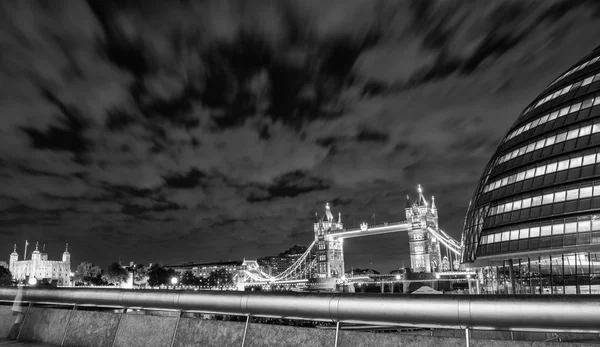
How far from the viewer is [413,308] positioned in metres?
5.06

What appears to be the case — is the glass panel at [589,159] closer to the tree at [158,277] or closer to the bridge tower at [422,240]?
the bridge tower at [422,240]

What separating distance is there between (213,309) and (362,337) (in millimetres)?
2502

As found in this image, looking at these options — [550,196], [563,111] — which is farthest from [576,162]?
[563,111]

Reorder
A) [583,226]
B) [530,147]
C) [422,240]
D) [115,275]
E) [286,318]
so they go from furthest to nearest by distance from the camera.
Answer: [115,275]
[422,240]
[530,147]
[583,226]
[286,318]

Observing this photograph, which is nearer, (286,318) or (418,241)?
(286,318)

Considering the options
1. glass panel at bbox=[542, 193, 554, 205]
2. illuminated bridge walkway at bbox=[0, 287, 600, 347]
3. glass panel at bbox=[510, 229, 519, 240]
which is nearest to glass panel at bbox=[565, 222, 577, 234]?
glass panel at bbox=[542, 193, 554, 205]

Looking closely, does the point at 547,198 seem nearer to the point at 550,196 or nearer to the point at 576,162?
the point at 550,196

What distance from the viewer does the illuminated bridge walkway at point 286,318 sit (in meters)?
4.49

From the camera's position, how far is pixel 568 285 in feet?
153

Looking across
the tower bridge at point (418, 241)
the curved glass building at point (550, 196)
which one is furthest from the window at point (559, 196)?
the tower bridge at point (418, 241)

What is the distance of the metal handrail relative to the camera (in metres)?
4.29

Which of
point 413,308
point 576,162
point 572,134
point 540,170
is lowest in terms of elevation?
point 413,308

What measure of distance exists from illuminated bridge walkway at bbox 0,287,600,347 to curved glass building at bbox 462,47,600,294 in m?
39.8

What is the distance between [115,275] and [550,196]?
545ft
